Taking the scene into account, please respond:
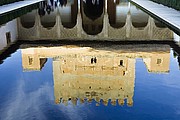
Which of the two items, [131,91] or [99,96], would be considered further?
[131,91]

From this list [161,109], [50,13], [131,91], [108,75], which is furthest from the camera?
[50,13]

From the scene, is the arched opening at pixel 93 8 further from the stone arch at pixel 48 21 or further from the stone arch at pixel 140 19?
the stone arch at pixel 140 19

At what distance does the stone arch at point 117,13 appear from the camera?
20.0 m

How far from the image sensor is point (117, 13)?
23.8 metres

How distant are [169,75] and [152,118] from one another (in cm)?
225

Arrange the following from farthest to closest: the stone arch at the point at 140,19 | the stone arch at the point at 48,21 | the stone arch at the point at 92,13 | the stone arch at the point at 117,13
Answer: the stone arch at the point at 92,13 < the stone arch at the point at 117,13 < the stone arch at the point at 48,21 < the stone arch at the point at 140,19

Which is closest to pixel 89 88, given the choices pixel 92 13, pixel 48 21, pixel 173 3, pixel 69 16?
pixel 173 3

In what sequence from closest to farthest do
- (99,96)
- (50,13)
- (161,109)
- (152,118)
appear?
(152,118) → (161,109) → (99,96) → (50,13)

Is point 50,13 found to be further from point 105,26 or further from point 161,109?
point 161,109

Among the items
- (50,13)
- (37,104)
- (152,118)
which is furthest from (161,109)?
(50,13)

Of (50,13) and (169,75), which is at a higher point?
(50,13)

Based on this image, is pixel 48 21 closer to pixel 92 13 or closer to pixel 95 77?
pixel 92 13

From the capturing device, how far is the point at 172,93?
4.52m

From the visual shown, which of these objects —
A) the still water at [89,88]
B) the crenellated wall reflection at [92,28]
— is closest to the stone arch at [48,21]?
the crenellated wall reflection at [92,28]
